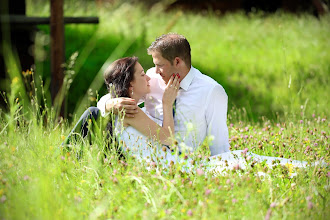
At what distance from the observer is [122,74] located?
3.75 m

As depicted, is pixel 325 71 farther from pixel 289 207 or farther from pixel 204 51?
pixel 289 207

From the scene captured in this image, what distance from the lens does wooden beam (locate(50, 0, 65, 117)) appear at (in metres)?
5.36

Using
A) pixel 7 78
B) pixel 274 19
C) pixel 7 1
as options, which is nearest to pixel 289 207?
pixel 7 78

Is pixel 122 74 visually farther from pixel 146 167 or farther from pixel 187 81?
pixel 146 167

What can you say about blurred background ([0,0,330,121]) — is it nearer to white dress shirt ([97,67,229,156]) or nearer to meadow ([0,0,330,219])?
meadow ([0,0,330,219])

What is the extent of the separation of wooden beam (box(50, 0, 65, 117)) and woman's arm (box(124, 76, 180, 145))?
1.92 metres

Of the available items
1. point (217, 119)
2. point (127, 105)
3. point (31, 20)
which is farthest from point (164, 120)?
point (31, 20)

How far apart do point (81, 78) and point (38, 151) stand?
3649mm

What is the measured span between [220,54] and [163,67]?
230 inches

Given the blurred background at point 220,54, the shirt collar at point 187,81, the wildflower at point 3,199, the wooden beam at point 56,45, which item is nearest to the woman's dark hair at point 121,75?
the blurred background at point 220,54

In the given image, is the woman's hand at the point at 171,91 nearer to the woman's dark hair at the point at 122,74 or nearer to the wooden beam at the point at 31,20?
the woman's dark hair at the point at 122,74

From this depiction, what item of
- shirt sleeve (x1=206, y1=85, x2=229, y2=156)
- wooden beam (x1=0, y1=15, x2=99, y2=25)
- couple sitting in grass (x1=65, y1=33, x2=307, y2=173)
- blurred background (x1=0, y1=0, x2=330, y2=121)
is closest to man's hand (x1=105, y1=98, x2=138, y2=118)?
couple sitting in grass (x1=65, y1=33, x2=307, y2=173)

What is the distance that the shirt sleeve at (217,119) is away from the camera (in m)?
3.72

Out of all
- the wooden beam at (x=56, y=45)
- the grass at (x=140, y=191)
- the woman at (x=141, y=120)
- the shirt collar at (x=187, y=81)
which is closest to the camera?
the grass at (x=140, y=191)
